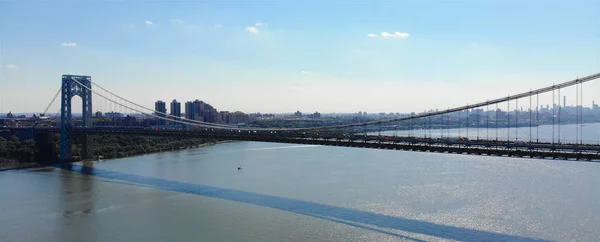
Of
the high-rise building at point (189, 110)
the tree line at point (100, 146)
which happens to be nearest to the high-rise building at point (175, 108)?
the high-rise building at point (189, 110)

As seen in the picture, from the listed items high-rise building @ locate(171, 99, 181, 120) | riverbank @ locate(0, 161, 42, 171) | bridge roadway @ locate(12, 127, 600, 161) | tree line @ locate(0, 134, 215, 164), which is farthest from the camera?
high-rise building @ locate(171, 99, 181, 120)

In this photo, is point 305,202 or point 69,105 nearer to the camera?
point 305,202

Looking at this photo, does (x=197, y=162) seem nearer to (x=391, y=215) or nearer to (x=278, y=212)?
(x=278, y=212)

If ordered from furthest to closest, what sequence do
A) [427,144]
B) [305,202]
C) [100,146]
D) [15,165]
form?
Answer: [100,146] < [15,165] < [427,144] < [305,202]

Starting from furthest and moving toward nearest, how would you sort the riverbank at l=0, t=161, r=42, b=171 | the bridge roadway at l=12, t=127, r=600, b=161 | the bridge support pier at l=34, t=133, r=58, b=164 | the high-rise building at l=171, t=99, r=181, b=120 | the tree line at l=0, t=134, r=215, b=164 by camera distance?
the high-rise building at l=171, t=99, r=181, b=120
the bridge support pier at l=34, t=133, r=58, b=164
the tree line at l=0, t=134, r=215, b=164
the riverbank at l=0, t=161, r=42, b=171
the bridge roadway at l=12, t=127, r=600, b=161

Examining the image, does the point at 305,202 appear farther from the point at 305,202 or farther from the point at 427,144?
the point at 427,144

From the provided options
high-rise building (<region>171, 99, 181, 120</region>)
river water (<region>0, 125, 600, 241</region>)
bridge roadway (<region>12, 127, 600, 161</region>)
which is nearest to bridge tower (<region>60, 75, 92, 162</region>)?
bridge roadway (<region>12, 127, 600, 161</region>)

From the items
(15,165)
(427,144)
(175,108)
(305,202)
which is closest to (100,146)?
(15,165)

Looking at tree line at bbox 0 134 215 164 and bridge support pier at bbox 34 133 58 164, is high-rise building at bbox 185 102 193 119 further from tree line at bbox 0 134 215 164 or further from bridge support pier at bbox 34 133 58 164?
bridge support pier at bbox 34 133 58 164
